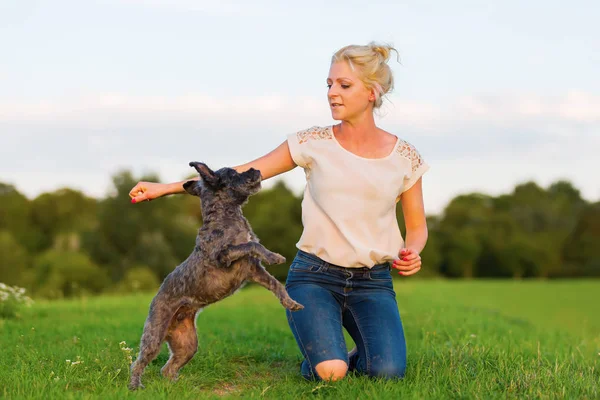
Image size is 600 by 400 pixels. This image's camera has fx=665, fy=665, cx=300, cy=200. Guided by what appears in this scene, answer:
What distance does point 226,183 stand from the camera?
211 inches

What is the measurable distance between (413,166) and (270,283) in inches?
85.8

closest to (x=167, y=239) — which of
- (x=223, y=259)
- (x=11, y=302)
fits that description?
(x=11, y=302)

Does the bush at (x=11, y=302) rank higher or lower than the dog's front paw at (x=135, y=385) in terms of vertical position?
higher

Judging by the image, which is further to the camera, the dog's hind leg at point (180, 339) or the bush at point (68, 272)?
the bush at point (68, 272)

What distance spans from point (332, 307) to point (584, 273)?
6235 cm

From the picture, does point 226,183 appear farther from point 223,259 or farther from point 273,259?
point 273,259

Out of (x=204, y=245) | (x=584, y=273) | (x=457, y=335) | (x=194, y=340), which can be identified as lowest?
(x=584, y=273)

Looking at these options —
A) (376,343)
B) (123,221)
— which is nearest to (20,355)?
(376,343)

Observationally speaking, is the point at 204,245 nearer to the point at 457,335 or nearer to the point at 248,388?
the point at 248,388

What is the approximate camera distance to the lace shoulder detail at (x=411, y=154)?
666 cm

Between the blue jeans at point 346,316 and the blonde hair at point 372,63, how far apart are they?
5.66 ft

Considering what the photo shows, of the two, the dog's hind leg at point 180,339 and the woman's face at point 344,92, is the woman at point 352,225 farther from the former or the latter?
the dog's hind leg at point 180,339

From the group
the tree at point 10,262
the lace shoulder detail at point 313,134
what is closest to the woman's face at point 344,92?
the lace shoulder detail at point 313,134

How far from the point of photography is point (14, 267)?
147ft
